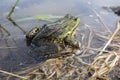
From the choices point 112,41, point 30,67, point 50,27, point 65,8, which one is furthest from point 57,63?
point 65,8

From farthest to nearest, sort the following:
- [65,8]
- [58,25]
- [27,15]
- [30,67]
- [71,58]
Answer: [65,8]
[27,15]
[58,25]
[71,58]
[30,67]

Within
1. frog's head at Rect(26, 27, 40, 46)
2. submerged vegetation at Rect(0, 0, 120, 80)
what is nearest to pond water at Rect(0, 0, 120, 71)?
A: frog's head at Rect(26, 27, 40, 46)

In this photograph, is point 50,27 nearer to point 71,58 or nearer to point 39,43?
point 39,43

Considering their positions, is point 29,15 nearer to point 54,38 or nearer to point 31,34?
point 31,34

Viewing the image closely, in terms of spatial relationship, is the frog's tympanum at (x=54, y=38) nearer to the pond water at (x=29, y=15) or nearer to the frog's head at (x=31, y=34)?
the frog's head at (x=31, y=34)

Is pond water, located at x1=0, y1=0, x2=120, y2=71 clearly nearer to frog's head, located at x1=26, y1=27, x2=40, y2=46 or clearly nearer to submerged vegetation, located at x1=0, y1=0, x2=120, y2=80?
frog's head, located at x1=26, y1=27, x2=40, y2=46

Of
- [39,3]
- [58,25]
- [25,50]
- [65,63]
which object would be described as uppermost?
[39,3]
